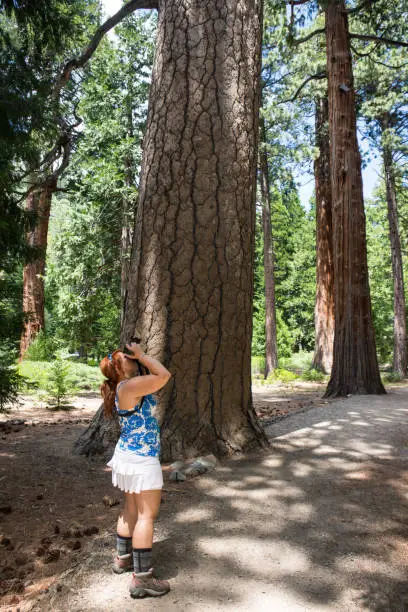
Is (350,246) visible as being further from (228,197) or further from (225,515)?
(225,515)

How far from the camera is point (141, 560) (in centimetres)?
263

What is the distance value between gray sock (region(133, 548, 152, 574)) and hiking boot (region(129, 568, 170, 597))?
0.08 ft

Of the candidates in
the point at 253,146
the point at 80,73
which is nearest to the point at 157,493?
the point at 253,146

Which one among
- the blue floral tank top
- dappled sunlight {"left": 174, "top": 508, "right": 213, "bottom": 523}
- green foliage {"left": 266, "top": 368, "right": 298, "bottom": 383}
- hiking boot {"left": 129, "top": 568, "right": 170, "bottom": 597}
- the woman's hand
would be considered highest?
the woman's hand

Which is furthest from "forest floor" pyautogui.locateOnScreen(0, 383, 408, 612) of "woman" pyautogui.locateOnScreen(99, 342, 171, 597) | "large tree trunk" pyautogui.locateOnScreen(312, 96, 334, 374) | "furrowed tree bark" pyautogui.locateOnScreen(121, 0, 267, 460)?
"large tree trunk" pyautogui.locateOnScreen(312, 96, 334, 374)

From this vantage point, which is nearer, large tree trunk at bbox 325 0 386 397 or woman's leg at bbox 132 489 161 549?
woman's leg at bbox 132 489 161 549

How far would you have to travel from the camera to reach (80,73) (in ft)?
70.8

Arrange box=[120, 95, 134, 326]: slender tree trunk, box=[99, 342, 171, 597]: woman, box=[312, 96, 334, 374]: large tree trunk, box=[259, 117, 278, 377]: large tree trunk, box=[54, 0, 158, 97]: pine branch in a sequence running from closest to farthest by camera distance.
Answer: box=[99, 342, 171, 597]: woman, box=[54, 0, 158, 97]: pine branch, box=[312, 96, 334, 374]: large tree trunk, box=[120, 95, 134, 326]: slender tree trunk, box=[259, 117, 278, 377]: large tree trunk

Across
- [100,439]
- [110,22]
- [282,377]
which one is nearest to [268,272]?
[282,377]

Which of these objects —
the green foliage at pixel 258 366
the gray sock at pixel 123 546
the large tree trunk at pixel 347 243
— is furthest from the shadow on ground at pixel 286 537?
the green foliage at pixel 258 366

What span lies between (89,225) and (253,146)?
50.6 ft

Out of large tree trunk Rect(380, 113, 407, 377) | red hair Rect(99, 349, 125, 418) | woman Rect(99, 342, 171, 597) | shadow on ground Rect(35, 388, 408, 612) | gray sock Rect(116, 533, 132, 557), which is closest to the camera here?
shadow on ground Rect(35, 388, 408, 612)

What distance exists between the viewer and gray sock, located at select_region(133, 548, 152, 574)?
2619 mm

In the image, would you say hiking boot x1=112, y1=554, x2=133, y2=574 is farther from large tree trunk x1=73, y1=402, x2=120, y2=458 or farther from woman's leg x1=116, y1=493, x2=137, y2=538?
large tree trunk x1=73, y1=402, x2=120, y2=458
